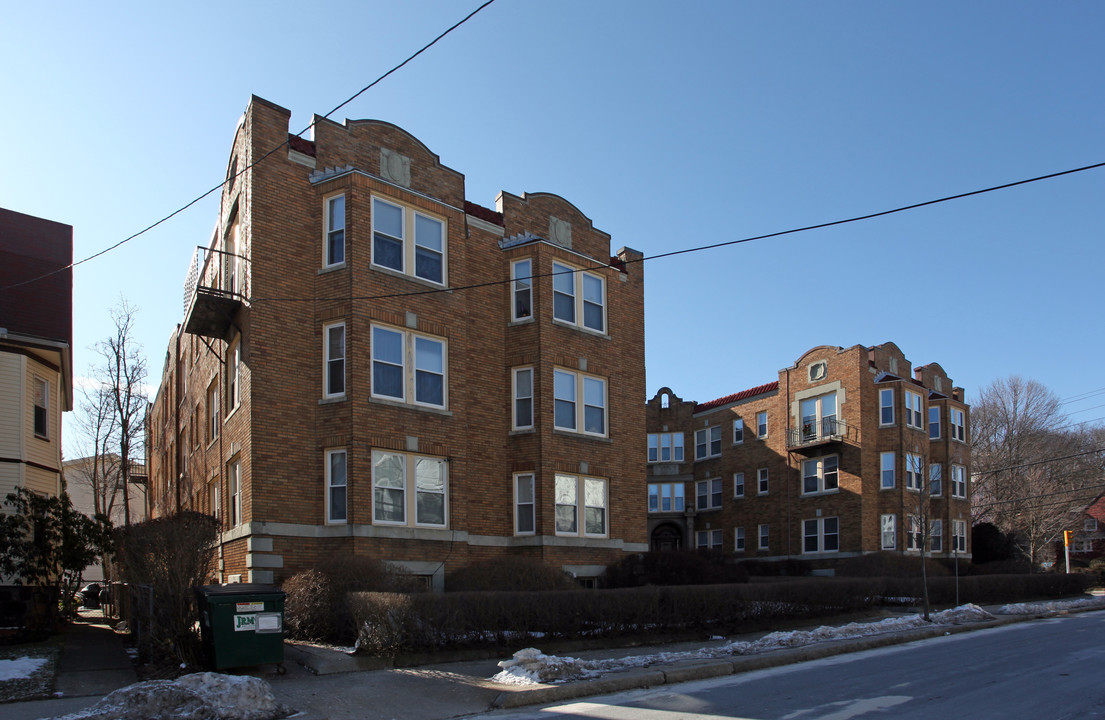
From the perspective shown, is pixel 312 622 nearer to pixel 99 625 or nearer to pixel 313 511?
pixel 313 511

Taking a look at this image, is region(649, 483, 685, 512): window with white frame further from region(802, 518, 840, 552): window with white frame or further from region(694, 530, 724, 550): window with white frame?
region(802, 518, 840, 552): window with white frame

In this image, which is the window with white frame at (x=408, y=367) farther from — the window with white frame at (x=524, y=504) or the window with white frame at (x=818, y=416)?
the window with white frame at (x=818, y=416)

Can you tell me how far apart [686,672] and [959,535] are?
3226cm

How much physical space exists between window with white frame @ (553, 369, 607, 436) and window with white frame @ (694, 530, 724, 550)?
22.3 metres

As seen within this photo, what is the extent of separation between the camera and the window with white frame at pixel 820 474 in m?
38.0

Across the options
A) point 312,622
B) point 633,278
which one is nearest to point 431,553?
point 312,622

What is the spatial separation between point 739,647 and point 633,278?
12.7m

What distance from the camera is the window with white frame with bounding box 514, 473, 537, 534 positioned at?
70.0ft

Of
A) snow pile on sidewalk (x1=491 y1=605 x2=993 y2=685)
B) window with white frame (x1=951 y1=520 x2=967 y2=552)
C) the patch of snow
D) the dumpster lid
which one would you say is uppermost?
the dumpster lid

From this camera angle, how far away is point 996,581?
29.1 meters

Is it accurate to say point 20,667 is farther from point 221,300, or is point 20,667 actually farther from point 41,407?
point 41,407

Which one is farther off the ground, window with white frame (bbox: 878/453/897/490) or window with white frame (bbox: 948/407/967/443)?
window with white frame (bbox: 948/407/967/443)

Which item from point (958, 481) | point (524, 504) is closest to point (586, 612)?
point (524, 504)

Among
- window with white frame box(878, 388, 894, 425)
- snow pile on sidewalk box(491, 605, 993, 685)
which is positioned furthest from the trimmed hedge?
window with white frame box(878, 388, 894, 425)
